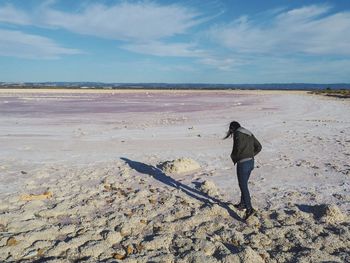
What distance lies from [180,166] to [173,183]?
1.18 meters

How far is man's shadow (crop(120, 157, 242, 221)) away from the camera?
27.1 feet

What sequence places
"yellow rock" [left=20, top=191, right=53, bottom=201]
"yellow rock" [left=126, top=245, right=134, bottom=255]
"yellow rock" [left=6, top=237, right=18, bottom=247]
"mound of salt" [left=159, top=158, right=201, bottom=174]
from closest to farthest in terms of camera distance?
"yellow rock" [left=126, top=245, right=134, bottom=255]
"yellow rock" [left=6, top=237, right=18, bottom=247]
"yellow rock" [left=20, top=191, right=53, bottom=201]
"mound of salt" [left=159, top=158, right=201, bottom=174]

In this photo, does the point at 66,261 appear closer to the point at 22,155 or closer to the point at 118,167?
the point at 118,167

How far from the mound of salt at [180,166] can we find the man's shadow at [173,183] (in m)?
0.20

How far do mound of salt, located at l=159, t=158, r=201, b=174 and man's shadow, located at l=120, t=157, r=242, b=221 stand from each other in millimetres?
200

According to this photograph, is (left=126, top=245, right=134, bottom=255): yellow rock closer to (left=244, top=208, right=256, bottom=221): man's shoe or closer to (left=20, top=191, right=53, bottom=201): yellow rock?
(left=244, top=208, right=256, bottom=221): man's shoe

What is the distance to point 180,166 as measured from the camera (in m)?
11.0

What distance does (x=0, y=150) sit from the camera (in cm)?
1430

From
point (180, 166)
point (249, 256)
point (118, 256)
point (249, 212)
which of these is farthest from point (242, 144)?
point (180, 166)

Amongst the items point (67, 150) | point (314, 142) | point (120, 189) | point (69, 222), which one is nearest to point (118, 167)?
point (120, 189)

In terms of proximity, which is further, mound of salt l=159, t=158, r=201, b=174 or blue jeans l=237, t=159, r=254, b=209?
mound of salt l=159, t=158, r=201, b=174

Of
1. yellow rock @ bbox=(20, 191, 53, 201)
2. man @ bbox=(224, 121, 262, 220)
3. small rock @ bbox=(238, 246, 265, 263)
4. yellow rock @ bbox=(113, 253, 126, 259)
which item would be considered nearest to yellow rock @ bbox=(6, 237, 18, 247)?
yellow rock @ bbox=(113, 253, 126, 259)

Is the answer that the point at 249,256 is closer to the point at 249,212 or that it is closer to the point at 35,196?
the point at 249,212

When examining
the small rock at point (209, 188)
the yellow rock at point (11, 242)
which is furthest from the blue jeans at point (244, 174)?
the yellow rock at point (11, 242)
